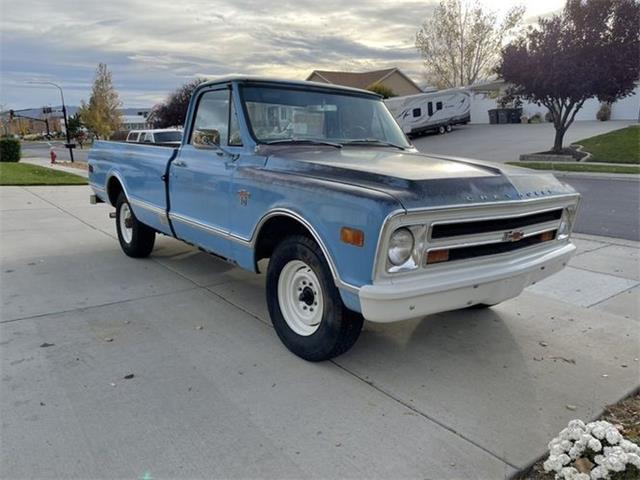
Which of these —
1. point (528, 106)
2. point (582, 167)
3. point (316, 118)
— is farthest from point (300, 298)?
point (528, 106)

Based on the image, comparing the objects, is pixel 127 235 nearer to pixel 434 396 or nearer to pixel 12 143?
pixel 434 396

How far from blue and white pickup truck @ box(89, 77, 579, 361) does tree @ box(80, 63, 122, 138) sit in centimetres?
4332

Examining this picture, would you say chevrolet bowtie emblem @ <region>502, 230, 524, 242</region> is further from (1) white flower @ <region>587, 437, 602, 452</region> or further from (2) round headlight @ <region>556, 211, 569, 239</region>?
(1) white flower @ <region>587, 437, 602, 452</region>

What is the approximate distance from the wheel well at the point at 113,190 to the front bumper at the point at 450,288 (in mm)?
4916

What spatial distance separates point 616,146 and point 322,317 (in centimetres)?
2202

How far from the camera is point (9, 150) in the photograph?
1040 inches

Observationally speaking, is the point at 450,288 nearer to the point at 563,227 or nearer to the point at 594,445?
the point at 594,445

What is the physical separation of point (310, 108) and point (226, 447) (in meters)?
2.93

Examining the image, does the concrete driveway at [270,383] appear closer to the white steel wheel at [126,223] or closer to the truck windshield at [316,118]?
the white steel wheel at [126,223]

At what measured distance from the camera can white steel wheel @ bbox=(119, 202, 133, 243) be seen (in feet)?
21.4

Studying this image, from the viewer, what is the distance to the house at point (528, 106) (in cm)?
3366

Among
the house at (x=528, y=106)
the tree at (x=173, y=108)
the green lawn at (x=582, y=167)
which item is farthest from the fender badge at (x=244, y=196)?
the tree at (x=173, y=108)

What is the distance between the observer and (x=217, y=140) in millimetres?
4453

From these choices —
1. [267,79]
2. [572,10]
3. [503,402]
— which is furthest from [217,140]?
[572,10]
